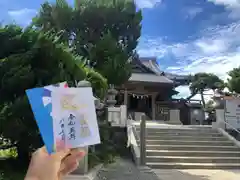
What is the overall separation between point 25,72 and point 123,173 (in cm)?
361

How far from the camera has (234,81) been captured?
1534cm

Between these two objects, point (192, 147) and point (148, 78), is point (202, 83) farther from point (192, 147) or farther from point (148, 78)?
point (192, 147)

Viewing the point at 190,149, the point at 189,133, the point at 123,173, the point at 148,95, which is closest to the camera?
the point at 123,173

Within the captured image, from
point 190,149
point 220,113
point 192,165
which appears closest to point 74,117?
point 192,165

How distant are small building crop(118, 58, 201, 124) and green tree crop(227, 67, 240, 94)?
11.1ft

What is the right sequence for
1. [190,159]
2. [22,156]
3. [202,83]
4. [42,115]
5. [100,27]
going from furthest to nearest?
[202,83], [100,27], [190,159], [22,156], [42,115]

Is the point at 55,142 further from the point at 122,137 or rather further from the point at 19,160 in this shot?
the point at 122,137

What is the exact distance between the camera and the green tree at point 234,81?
1517 cm

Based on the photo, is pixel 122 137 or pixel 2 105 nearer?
pixel 2 105

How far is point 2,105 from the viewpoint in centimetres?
454

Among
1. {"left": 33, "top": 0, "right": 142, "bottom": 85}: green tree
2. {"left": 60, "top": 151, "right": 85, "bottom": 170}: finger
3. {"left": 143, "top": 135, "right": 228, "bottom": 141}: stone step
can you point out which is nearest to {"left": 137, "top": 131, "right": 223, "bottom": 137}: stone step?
{"left": 143, "top": 135, "right": 228, "bottom": 141}: stone step

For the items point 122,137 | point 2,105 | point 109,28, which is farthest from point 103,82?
point 109,28

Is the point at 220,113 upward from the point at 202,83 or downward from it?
downward

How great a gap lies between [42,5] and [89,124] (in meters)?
14.3
